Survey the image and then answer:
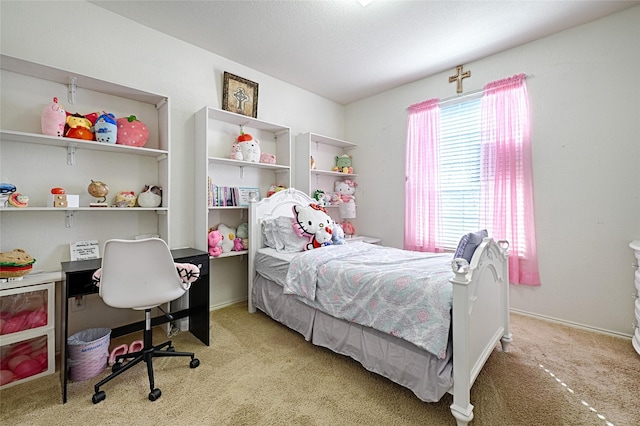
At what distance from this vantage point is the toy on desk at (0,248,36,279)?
5.54 feet

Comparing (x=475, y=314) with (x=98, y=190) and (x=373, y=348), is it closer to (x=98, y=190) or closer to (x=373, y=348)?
(x=373, y=348)

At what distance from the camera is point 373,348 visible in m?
1.80

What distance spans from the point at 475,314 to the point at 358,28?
2.48 metres

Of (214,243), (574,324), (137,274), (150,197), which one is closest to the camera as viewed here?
(137,274)

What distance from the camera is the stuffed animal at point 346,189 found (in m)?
4.12

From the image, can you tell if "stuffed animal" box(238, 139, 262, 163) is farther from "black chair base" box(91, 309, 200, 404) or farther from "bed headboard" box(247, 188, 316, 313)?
"black chair base" box(91, 309, 200, 404)

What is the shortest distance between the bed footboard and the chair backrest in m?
1.64

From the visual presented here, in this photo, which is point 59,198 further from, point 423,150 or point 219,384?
point 423,150

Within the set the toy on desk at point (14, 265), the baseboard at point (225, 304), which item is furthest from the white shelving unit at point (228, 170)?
the toy on desk at point (14, 265)

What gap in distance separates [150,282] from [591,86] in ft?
12.5

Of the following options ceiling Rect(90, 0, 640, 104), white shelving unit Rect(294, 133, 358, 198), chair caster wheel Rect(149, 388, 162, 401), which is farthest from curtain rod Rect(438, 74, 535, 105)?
chair caster wheel Rect(149, 388, 162, 401)

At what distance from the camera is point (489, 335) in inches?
71.9

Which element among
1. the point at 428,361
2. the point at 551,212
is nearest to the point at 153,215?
the point at 428,361

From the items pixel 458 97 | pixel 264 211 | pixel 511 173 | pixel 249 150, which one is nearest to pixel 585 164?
pixel 511 173
